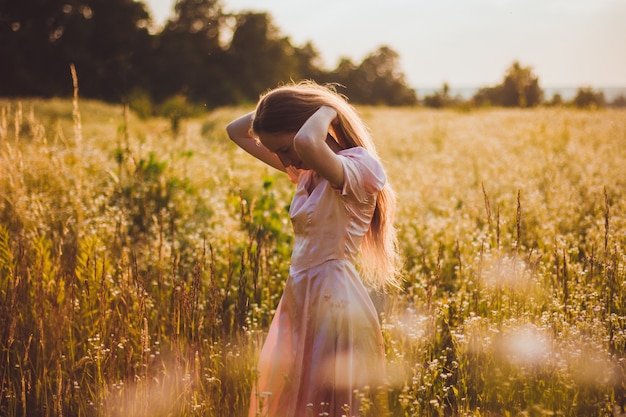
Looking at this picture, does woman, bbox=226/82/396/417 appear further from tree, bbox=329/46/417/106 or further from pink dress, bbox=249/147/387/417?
tree, bbox=329/46/417/106

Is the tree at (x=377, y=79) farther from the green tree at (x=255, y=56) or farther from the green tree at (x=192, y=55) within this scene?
the green tree at (x=192, y=55)

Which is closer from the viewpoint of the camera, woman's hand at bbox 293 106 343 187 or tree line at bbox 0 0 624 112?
woman's hand at bbox 293 106 343 187

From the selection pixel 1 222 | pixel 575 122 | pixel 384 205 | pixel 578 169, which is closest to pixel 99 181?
pixel 1 222

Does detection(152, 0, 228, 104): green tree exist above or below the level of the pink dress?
above

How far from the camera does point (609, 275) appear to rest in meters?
2.99

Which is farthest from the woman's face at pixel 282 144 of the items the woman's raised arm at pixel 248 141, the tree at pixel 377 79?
the tree at pixel 377 79

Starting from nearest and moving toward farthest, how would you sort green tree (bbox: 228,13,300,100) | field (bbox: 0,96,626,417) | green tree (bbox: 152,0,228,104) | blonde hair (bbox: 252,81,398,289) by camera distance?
blonde hair (bbox: 252,81,398,289) → field (bbox: 0,96,626,417) → green tree (bbox: 152,0,228,104) → green tree (bbox: 228,13,300,100)

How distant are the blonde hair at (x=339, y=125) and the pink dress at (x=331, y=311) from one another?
176 millimetres

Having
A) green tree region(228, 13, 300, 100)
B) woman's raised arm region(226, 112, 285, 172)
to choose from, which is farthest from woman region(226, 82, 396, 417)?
green tree region(228, 13, 300, 100)

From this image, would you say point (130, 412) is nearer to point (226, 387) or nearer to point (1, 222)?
point (226, 387)

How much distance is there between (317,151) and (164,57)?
48231 millimetres

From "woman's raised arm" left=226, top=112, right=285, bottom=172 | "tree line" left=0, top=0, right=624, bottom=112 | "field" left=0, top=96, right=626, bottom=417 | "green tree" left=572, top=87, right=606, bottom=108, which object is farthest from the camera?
"tree line" left=0, top=0, right=624, bottom=112

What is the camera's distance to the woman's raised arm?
9.59 feet

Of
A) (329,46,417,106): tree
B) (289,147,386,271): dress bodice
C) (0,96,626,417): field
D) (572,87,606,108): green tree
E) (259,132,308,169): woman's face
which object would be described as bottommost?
(0,96,626,417): field
